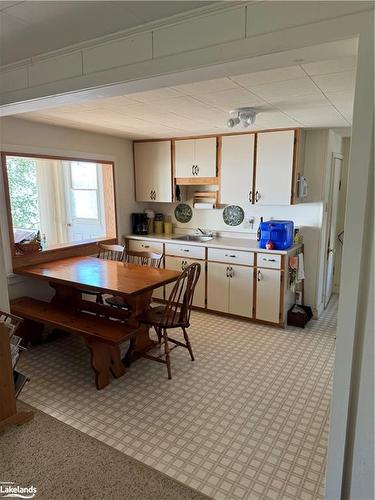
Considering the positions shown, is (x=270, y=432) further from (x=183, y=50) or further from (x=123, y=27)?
(x=123, y=27)

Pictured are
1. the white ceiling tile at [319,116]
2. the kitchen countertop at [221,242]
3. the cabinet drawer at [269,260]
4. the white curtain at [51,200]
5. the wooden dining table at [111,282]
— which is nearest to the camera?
the white ceiling tile at [319,116]

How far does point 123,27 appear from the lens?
5.07 ft

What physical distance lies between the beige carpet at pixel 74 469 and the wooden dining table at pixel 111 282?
995 mm

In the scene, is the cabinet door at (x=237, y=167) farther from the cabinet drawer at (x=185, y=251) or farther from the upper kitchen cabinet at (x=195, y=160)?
the cabinet drawer at (x=185, y=251)

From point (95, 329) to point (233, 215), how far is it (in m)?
2.60

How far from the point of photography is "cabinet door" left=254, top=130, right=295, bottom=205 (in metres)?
3.81

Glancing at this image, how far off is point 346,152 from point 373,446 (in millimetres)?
4432

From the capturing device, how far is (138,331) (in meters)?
3.08

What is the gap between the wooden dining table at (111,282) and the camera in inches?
116

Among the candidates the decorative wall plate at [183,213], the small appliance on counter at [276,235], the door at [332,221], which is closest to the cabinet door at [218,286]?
the small appliance on counter at [276,235]

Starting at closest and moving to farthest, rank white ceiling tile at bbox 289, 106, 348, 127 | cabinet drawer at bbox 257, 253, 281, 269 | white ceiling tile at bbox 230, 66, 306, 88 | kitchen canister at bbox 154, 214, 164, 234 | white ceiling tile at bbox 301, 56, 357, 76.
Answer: white ceiling tile at bbox 301, 56, 357, 76, white ceiling tile at bbox 230, 66, 306, 88, white ceiling tile at bbox 289, 106, 348, 127, cabinet drawer at bbox 257, 253, 281, 269, kitchen canister at bbox 154, 214, 164, 234

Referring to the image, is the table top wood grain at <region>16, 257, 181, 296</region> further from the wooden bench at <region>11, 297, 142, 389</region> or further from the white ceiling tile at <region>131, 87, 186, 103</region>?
the white ceiling tile at <region>131, 87, 186, 103</region>

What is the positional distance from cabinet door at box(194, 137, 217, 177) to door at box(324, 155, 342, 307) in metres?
1.50

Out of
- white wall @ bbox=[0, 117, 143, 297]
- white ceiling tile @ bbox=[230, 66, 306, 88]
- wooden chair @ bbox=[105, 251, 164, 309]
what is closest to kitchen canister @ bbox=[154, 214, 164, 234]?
white wall @ bbox=[0, 117, 143, 297]
